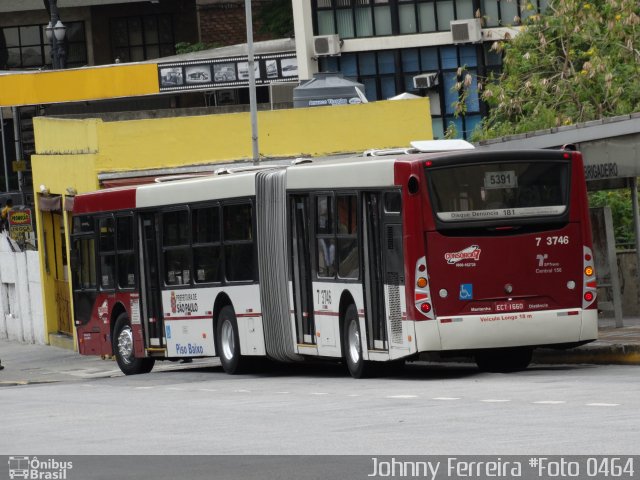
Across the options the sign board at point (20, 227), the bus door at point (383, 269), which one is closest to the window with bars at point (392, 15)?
the sign board at point (20, 227)

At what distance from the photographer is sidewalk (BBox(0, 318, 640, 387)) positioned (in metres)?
21.7

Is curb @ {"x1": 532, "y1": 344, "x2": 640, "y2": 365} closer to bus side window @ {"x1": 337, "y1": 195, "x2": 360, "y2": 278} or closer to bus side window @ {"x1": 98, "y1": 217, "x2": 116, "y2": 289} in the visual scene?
bus side window @ {"x1": 337, "y1": 195, "x2": 360, "y2": 278}

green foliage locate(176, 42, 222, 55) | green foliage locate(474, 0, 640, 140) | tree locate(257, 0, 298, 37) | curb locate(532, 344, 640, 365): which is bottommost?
curb locate(532, 344, 640, 365)

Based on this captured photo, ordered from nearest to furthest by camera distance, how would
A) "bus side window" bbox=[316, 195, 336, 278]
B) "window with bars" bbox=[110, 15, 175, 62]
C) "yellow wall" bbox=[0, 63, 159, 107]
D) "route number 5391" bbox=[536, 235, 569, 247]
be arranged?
"route number 5391" bbox=[536, 235, 569, 247] → "bus side window" bbox=[316, 195, 336, 278] → "yellow wall" bbox=[0, 63, 159, 107] → "window with bars" bbox=[110, 15, 175, 62]

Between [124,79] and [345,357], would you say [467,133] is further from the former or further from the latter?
[345,357]

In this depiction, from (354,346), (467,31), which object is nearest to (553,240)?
(354,346)

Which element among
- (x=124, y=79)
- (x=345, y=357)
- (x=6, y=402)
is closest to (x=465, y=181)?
(x=345, y=357)

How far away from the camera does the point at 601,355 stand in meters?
Result: 21.8

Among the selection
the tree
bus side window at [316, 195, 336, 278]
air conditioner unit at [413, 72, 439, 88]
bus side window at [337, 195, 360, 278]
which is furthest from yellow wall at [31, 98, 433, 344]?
the tree

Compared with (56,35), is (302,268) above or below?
below

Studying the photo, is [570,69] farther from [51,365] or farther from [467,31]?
[467,31]

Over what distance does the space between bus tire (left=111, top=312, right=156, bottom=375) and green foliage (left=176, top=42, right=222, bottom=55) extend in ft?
147

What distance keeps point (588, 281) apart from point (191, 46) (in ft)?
179
